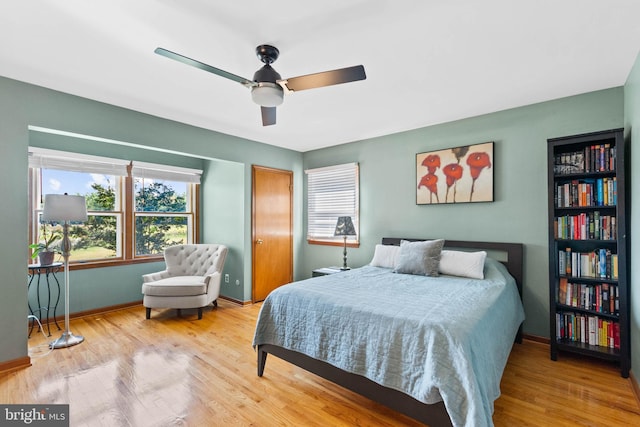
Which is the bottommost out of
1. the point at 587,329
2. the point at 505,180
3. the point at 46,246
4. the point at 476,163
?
the point at 587,329

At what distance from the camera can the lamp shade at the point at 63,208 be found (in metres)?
3.00

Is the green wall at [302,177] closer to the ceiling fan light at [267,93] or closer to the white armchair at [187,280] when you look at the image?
the white armchair at [187,280]

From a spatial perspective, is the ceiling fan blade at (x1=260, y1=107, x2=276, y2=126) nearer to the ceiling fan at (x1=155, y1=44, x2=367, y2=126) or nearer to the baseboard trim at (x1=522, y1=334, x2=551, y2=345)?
the ceiling fan at (x1=155, y1=44, x2=367, y2=126)

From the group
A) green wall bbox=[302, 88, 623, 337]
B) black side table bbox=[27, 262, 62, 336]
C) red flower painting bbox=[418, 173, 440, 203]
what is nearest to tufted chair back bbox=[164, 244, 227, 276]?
black side table bbox=[27, 262, 62, 336]

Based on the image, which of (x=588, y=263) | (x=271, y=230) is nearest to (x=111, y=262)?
(x=271, y=230)

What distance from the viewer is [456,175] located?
3.72 m

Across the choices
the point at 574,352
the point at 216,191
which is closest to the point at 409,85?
the point at 574,352

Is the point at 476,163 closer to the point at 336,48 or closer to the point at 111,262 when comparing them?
the point at 336,48

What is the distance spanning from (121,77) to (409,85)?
258cm

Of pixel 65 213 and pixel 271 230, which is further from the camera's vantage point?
pixel 271 230

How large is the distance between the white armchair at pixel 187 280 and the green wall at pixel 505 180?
2398 mm

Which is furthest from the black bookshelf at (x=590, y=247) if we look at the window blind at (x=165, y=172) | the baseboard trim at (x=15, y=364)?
the window blind at (x=165, y=172)

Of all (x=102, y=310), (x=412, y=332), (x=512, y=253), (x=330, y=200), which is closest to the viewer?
(x=412, y=332)

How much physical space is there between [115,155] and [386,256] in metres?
4.07
